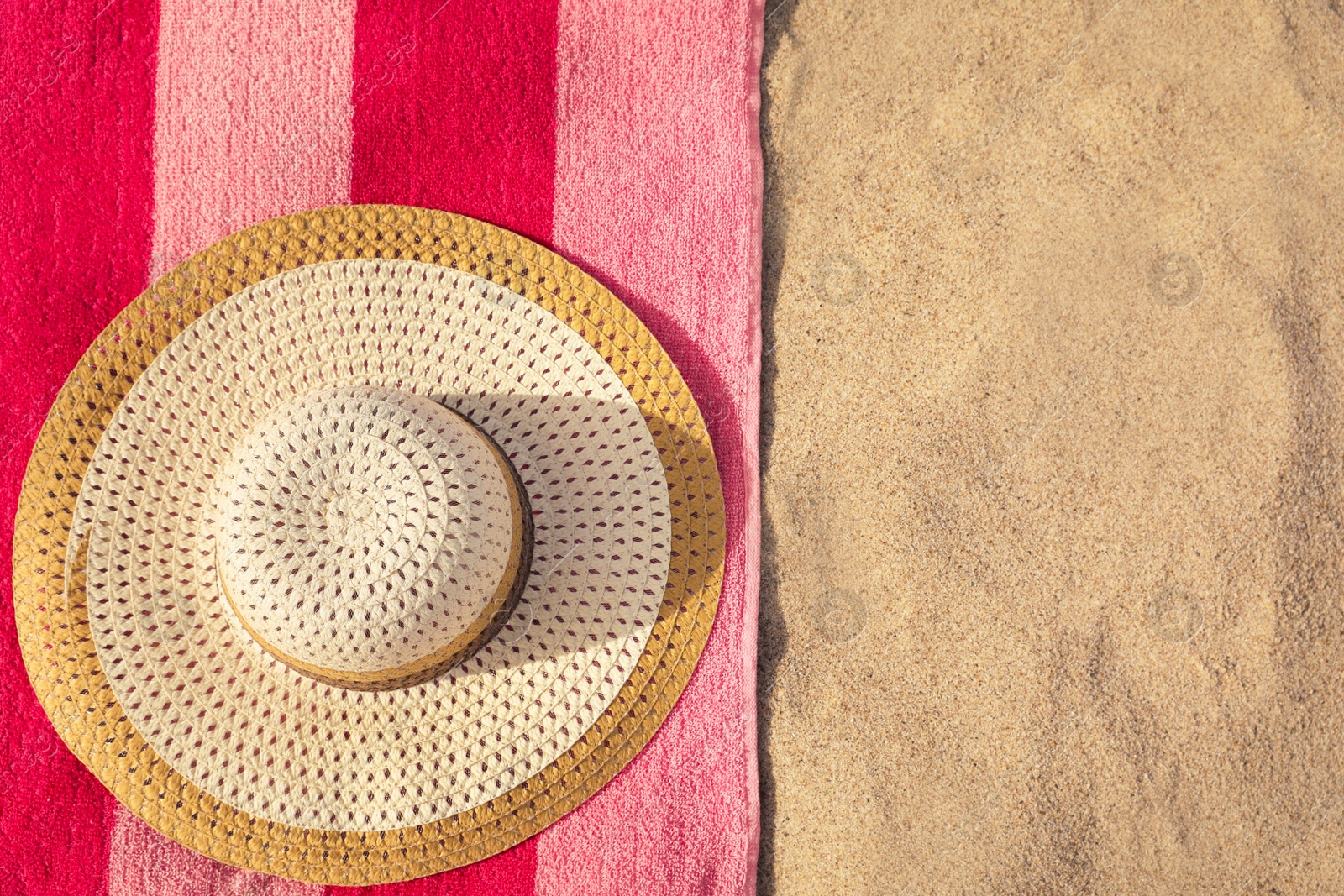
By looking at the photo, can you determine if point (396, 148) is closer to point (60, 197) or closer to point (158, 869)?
point (60, 197)

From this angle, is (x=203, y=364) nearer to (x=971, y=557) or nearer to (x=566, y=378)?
(x=566, y=378)

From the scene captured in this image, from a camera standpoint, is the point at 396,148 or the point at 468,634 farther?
the point at 396,148

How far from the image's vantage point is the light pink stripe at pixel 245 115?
1.03 metres

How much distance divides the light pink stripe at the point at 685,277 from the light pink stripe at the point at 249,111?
0.27m

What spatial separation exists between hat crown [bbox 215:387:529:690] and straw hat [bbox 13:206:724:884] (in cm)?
4

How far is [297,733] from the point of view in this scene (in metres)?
0.86

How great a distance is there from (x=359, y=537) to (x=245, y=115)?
0.58 m

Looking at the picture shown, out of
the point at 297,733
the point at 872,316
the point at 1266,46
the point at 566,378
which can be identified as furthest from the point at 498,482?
the point at 1266,46

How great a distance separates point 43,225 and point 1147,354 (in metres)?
1.24

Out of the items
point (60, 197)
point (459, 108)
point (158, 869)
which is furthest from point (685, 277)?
point (158, 869)

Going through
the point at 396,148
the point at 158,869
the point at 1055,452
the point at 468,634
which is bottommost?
the point at 158,869

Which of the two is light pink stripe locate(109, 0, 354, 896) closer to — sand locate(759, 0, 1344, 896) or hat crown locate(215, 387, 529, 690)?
hat crown locate(215, 387, 529, 690)

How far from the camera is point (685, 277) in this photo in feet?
3.34

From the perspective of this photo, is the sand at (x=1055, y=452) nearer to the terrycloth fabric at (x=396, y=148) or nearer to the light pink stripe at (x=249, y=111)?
the terrycloth fabric at (x=396, y=148)
